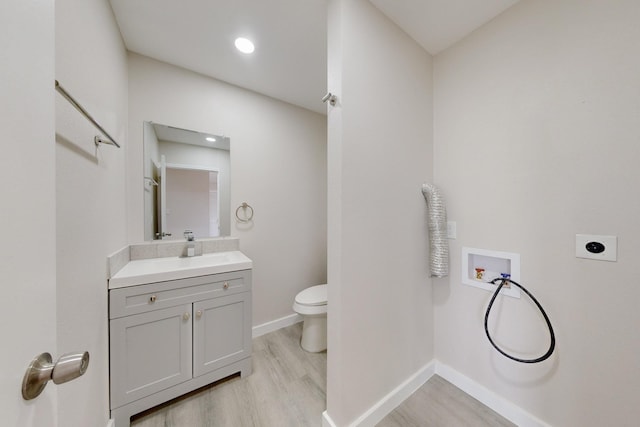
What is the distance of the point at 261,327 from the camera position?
2318mm

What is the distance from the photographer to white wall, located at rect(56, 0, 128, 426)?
0.85 m

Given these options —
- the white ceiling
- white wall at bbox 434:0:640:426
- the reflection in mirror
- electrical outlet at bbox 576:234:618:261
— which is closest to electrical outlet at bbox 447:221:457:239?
white wall at bbox 434:0:640:426

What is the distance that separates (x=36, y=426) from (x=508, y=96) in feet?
7.41

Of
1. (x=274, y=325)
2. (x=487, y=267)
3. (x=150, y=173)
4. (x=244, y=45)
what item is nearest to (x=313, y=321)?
(x=274, y=325)

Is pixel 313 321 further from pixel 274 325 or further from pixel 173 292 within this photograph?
pixel 173 292

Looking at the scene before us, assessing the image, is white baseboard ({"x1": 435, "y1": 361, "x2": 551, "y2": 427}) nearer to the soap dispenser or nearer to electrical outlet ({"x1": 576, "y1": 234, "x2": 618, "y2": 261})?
electrical outlet ({"x1": 576, "y1": 234, "x2": 618, "y2": 261})

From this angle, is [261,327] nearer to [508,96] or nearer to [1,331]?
[1,331]

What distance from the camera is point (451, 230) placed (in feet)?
5.52

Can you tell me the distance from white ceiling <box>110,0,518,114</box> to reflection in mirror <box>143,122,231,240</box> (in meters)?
0.60

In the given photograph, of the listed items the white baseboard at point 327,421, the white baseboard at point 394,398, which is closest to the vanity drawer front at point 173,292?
the white baseboard at point 327,421

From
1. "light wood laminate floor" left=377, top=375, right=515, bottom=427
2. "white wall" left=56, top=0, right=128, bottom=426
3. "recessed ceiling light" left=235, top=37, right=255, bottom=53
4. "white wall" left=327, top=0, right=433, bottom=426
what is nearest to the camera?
"white wall" left=56, top=0, right=128, bottom=426

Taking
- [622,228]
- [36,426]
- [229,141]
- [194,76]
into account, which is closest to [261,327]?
[229,141]

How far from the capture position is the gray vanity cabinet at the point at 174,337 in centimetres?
130

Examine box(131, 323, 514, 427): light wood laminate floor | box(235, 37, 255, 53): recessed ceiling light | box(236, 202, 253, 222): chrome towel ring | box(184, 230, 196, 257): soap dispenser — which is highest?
box(235, 37, 255, 53): recessed ceiling light
